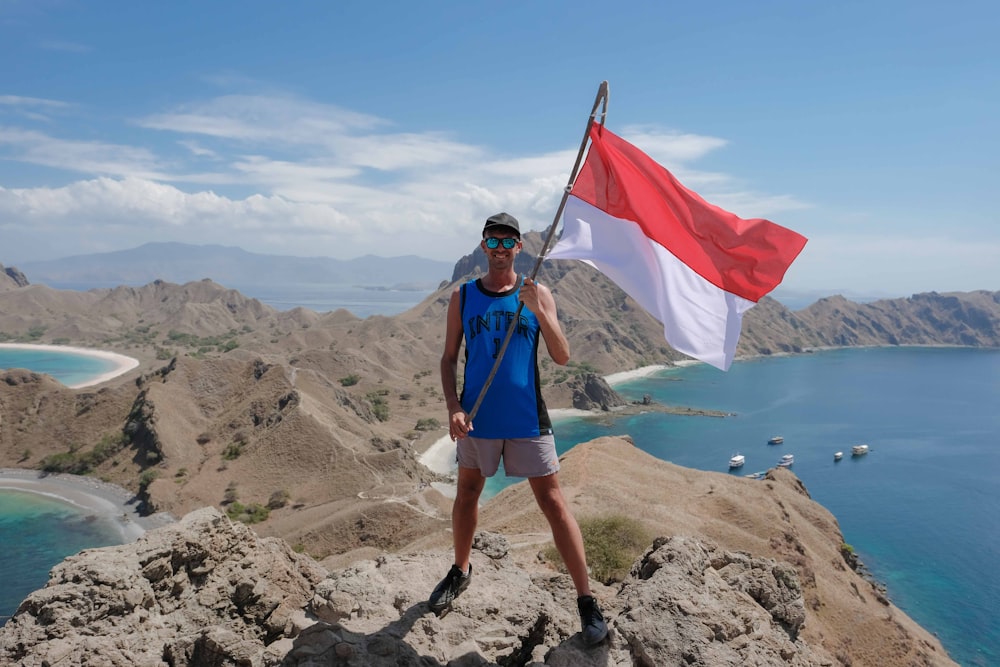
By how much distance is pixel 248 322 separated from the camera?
502 feet

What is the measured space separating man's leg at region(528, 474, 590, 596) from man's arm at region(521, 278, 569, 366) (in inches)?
40.9

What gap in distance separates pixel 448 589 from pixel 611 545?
39.4ft

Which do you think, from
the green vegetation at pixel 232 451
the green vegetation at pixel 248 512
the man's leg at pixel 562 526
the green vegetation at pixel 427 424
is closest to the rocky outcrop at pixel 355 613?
the man's leg at pixel 562 526

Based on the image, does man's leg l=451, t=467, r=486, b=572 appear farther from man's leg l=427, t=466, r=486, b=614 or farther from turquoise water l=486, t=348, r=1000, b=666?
turquoise water l=486, t=348, r=1000, b=666

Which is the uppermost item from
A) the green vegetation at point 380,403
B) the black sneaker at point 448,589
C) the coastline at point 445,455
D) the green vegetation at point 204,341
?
the black sneaker at point 448,589

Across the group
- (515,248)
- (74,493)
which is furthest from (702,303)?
(74,493)

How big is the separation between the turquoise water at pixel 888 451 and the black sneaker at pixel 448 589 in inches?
1291

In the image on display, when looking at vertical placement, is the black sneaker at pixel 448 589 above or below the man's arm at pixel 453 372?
below

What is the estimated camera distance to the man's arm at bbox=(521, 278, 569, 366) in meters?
4.65

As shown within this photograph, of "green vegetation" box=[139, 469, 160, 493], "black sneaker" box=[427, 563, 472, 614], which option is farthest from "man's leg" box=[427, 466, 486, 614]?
"green vegetation" box=[139, 469, 160, 493]

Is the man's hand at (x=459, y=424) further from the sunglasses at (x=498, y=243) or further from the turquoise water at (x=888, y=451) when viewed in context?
the turquoise water at (x=888, y=451)

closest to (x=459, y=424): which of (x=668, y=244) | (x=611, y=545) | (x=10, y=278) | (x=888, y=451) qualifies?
(x=668, y=244)

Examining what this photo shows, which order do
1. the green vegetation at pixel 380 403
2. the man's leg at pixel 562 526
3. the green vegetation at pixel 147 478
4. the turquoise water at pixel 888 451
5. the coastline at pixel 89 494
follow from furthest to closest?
the green vegetation at pixel 380 403, the green vegetation at pixel 147 478, the turquoise water at pixel 888 451, the coastline at pixel 89 494, the man's leg at pixel 562 526

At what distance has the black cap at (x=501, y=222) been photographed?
486 centimetres
